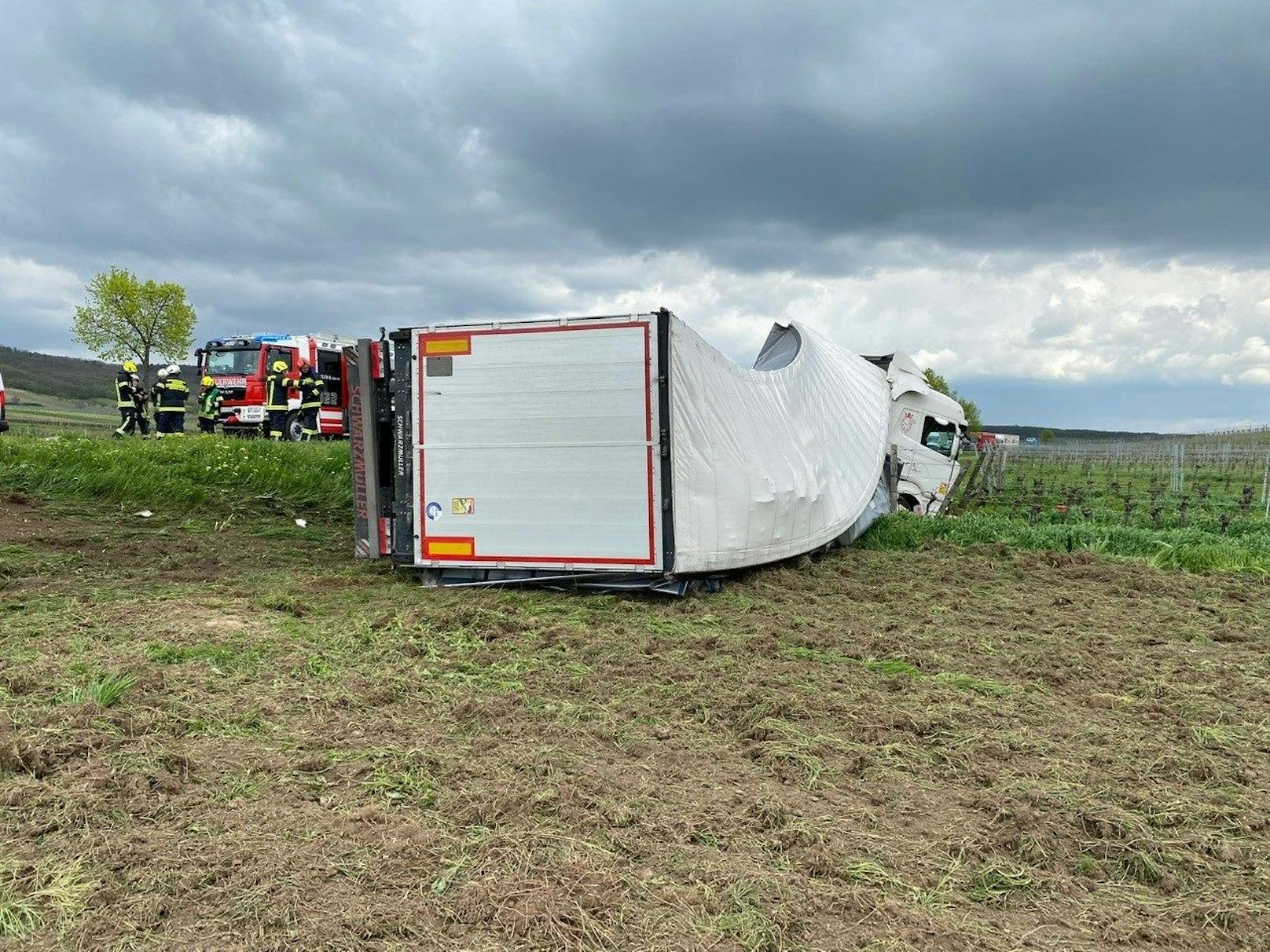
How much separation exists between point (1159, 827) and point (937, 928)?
4.24 ft

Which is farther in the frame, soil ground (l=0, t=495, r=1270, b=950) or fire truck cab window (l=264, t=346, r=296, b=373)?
fire truck cab window (l=264, t=346, r=296, b=373)

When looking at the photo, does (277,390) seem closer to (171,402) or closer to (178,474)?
(171,402)

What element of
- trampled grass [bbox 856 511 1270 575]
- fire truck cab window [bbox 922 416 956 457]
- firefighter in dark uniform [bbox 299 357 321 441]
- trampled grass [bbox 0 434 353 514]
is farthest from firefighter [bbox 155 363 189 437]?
fire truck cab window [bbox 922 416 956 457]

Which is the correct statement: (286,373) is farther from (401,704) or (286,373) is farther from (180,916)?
(180,916)

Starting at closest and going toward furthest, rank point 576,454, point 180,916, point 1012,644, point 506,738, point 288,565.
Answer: point 180,916 → point 506,738 → point 1012,644 → point 576,454 → point 288,565

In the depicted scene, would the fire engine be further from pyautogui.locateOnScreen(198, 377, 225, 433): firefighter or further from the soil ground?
the soil ground

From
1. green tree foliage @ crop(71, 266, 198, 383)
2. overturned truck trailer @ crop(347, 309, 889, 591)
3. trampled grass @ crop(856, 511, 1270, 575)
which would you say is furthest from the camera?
green tree foliage @ crop(71, 266, 198, 383)

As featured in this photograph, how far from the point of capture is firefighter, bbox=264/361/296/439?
20.9m

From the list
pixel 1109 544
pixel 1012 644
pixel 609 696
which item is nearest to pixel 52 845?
pixel 609 696

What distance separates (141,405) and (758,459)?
15719mm

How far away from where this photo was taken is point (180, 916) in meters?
2.68

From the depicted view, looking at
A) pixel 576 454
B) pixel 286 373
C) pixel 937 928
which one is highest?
pixel 286 373

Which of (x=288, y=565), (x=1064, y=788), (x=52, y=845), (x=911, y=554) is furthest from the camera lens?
(x=911, y=554)

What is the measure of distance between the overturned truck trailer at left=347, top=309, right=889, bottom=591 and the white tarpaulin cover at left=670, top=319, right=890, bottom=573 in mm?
20
